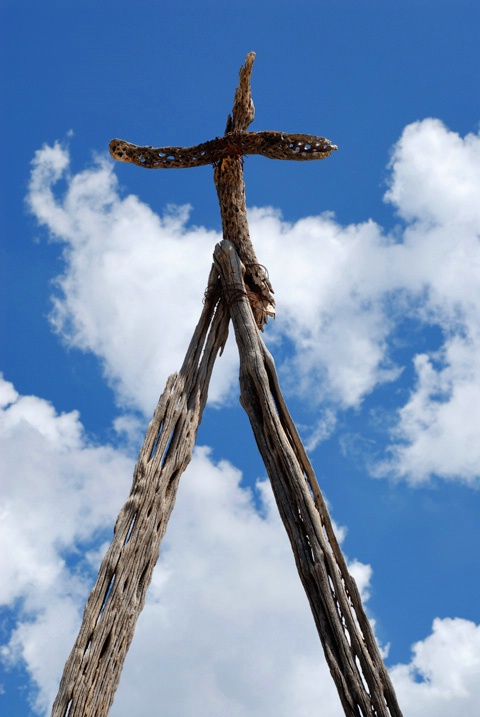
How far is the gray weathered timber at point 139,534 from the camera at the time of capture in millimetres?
5402

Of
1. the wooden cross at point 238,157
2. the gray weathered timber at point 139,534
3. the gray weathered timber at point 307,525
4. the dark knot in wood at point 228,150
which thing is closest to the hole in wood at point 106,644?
the gray weathered timber at point 139,534

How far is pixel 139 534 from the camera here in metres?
5.96

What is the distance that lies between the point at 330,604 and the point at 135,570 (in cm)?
137

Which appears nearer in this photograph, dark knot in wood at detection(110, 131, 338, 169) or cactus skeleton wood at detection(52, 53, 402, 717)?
cactus skeleton wood at detection(52, 53, 402, 717)

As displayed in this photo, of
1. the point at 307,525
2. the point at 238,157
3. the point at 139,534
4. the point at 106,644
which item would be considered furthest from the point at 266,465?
the point at 238,157

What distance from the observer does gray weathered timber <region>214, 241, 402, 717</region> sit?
5562 mm

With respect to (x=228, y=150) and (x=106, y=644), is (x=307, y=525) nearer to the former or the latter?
(x=106, y=644)

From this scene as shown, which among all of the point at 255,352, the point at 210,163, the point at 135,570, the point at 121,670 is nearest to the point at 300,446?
the point at 255,352

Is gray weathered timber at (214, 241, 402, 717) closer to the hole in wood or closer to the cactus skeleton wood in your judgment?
the cactus skeleton wood

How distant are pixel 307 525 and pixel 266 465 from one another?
0.59 meters

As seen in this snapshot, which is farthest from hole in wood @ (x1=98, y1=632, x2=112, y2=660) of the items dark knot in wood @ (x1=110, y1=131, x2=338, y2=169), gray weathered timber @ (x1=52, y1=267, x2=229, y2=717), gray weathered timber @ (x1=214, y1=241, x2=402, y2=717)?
dark knot in wood @ (x1=110, y1=131, x2=338, y2=169)

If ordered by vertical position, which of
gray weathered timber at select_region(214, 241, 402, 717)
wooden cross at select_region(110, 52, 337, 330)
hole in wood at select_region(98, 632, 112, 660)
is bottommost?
hole in wood at select_region(98, 632, 112, 660)

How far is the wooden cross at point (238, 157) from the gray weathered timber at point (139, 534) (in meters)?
0.34

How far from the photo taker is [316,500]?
6.24m
